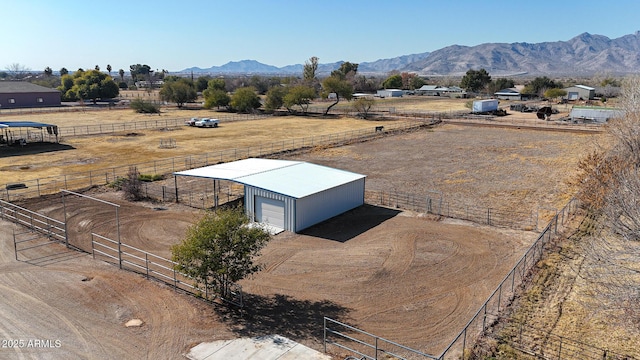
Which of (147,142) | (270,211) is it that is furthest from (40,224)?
(147,142)

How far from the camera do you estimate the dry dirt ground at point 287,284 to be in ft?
49.3

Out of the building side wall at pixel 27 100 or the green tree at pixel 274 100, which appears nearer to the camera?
the green tree at pixel 274 100

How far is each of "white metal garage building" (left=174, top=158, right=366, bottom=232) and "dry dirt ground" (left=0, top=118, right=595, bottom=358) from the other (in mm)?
771

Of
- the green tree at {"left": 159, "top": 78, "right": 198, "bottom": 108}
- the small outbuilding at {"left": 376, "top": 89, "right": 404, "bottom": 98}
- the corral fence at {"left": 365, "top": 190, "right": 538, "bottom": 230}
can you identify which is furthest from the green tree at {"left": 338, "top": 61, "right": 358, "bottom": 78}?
the corral fence at {"left": 365, "top": 190, "right": 538, "bottom": 230}

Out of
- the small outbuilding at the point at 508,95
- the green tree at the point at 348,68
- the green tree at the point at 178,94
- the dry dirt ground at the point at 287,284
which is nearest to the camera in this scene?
the dry dirt ground at the point at 287,284

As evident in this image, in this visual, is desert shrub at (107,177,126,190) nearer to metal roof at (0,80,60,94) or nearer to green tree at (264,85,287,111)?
green tree at (264,85,287,111)

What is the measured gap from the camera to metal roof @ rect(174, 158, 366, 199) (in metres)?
25.4

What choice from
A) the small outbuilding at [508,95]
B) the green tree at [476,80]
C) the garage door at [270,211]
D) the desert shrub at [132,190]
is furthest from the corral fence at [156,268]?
the green tree at [476,80]

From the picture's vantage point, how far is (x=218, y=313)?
53.5 feet

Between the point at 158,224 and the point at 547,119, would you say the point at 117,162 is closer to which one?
the point at 158,224

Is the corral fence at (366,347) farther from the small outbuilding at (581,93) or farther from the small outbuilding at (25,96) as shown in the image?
the small outbuilding at (581,93)

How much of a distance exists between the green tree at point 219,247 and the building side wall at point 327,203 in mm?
8171

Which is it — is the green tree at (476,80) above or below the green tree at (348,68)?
below

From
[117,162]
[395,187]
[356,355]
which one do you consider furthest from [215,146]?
[356,355]
